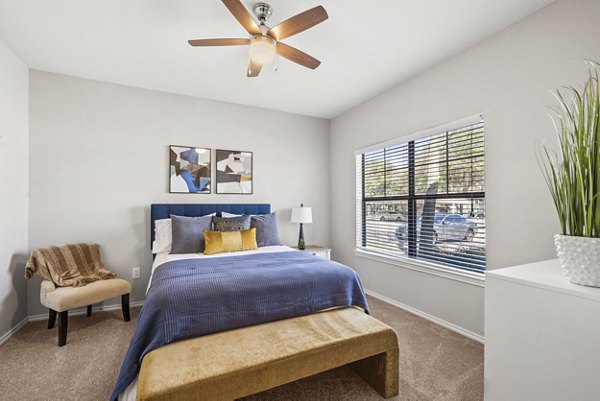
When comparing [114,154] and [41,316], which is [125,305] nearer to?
[41,316]

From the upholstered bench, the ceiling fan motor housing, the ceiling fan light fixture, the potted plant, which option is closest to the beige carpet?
the upholstered bench

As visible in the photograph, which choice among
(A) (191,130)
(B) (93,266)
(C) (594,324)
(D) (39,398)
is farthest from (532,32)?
(B) (93,266)

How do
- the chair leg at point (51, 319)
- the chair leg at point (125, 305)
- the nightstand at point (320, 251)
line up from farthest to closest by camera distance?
1. the nightstand at point (320, 251)
2. the chair leg at point (125, 305)
3. the chair leg at point (51, 319)

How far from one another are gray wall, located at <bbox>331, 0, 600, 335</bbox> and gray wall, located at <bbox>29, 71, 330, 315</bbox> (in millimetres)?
2286

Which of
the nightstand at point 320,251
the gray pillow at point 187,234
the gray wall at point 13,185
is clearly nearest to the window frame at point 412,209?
the nightstand at point 320,251

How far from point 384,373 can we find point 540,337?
37.7 inches

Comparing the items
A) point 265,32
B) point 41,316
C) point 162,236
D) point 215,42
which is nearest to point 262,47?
point 265,32

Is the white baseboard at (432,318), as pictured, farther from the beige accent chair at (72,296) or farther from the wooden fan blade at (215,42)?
the wooden fan blade at (215,42)

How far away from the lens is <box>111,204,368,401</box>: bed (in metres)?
1.60

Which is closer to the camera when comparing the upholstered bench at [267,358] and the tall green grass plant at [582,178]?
the tall green grass plant at [582,178]

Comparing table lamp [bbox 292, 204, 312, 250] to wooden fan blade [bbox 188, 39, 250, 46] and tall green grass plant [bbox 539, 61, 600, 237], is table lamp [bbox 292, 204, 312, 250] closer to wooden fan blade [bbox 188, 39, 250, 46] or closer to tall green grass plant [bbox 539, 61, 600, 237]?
wooden fan blade [bbox 188, 39, 250, 46]

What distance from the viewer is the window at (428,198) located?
8.39 feet

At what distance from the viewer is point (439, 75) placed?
282 cm

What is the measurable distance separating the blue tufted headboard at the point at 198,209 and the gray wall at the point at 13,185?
116 cm
